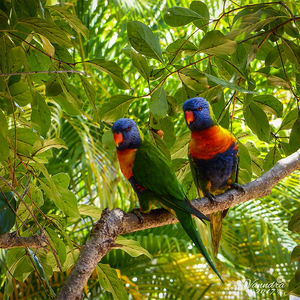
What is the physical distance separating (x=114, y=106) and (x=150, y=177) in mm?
272

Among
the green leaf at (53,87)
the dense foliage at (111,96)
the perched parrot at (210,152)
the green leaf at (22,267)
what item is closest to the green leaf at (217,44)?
the dense foliage at (111,96)

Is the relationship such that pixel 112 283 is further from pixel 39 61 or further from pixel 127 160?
pixel 39 61

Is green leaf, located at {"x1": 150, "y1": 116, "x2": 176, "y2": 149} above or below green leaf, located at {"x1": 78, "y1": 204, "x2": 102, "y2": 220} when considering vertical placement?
above

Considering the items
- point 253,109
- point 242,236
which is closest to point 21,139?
point 253,109

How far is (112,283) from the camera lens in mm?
732

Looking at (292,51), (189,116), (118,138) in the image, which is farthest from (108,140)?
(292,51)

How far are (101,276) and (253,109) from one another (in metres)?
0.59

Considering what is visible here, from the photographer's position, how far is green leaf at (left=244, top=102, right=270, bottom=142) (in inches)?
32.0

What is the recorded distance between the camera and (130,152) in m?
1.04

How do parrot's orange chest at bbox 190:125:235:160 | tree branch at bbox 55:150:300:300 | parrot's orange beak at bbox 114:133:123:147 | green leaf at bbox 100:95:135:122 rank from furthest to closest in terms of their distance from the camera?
parrot's orange chest at bbox 190:125:235:160, parrot's orange beak at bbox 114:133:123:147, green leaf at bbox 100:95:135:122, tree branch at bbox 55:150:300:300

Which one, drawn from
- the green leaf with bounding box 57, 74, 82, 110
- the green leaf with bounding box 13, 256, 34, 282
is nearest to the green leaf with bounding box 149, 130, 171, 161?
the green leaf with bounding box 57, 74, 82, 110

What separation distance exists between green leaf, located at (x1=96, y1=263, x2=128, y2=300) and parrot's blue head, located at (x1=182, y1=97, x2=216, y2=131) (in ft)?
1.83

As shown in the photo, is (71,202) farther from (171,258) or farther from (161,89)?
(171,258)

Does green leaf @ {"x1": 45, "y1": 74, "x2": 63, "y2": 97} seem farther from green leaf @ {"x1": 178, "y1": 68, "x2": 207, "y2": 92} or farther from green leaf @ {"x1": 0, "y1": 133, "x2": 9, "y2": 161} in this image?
green leaf @ {"x1": 178, "y1": 68, "x2": 207, "y2": 92}
